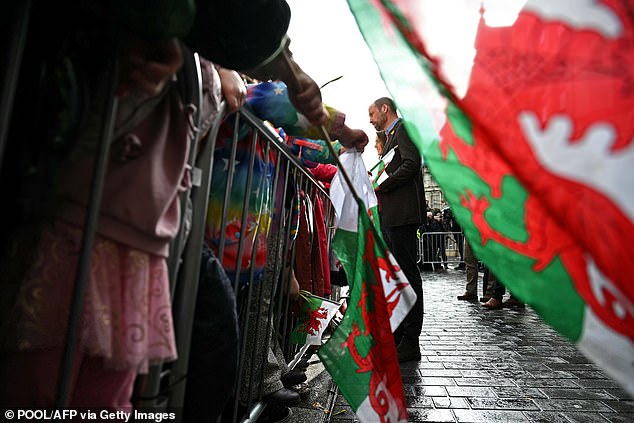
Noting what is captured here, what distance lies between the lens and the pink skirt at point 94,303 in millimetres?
821

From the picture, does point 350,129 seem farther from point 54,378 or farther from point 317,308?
point 54,378

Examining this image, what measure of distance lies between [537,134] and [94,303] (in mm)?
993

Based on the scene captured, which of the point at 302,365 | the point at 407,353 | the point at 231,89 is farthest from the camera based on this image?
the point at 407,353

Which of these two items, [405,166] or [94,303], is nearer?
[94,303]

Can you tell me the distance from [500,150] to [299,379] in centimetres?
212

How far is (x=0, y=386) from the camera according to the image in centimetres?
84

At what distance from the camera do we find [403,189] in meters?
3.77

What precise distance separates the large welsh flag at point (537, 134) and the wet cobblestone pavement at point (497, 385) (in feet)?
5.11

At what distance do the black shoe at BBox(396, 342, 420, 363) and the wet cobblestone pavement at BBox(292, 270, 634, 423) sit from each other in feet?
0.23

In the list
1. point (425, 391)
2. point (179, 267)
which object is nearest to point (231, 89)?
point (179, 267)

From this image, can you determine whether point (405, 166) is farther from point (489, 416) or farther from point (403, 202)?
point (489, 416)

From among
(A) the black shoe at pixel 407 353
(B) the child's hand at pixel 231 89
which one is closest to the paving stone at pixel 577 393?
(A) the black shoe at pixel 407 353

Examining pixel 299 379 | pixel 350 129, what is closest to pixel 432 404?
pixel 299 379

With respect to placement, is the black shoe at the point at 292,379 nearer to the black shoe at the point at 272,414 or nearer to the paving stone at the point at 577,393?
the black shoe at the point at 272,414
